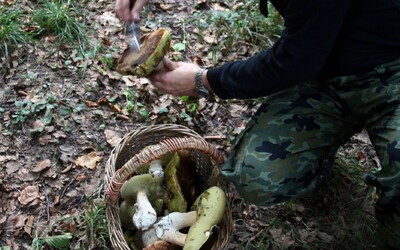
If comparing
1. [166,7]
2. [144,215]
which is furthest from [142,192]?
[166,7]

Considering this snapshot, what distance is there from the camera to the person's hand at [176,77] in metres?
2.12

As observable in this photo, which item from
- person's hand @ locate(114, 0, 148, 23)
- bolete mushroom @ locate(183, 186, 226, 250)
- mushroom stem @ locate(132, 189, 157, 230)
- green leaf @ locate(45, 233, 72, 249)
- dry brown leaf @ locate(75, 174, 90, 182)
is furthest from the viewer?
dry brown leaf @ locate(75, 174, 90, 182)

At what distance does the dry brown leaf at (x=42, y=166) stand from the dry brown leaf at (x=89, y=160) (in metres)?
0.15

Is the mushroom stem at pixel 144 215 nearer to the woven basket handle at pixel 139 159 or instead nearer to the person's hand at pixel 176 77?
the woven basket handle at pixel 139 159

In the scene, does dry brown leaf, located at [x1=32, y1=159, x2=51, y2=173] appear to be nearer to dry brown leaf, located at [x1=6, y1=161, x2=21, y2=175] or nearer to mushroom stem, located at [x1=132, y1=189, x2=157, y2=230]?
dry brown leaf, located at [x1=6, y1=161, x2=21, y2=175]

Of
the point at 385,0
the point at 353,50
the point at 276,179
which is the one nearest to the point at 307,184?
the point at 276,179

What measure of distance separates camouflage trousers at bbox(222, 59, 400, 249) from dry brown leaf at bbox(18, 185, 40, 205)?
1.02 metres

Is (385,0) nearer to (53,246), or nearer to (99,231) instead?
(99,231)

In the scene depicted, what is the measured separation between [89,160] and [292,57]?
134cm

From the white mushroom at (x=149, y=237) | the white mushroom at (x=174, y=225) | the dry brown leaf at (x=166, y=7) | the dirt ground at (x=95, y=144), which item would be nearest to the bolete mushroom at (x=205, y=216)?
the white mushroom at (x=174, y=225)

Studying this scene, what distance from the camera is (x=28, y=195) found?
2496 millimetres

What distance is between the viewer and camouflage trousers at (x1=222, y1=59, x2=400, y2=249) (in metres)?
1.94

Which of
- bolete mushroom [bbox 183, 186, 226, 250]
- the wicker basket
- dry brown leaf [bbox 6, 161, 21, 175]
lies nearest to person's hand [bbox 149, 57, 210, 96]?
the wicker basket

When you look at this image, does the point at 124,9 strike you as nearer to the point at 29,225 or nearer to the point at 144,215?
the point at 144,215
